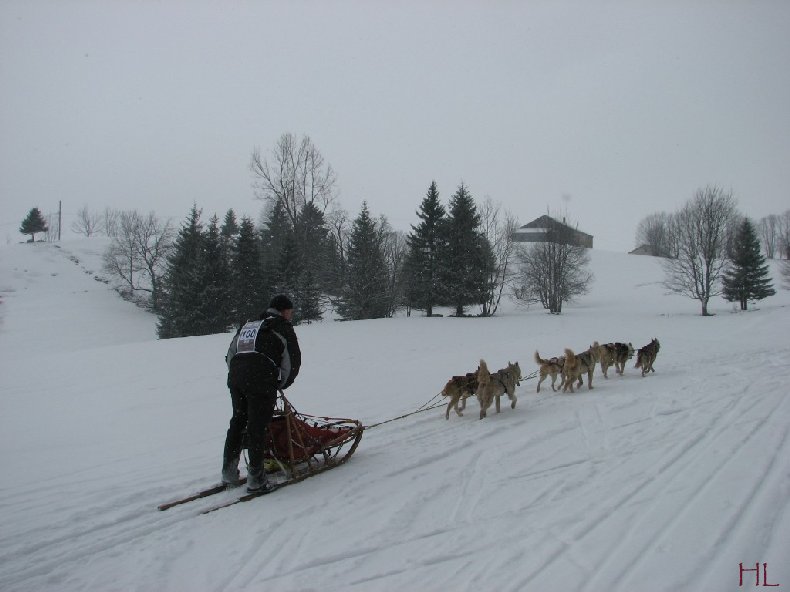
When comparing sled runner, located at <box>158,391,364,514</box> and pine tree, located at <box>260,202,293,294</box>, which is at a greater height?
pine tree, located at <box>260,202,293,294</box>

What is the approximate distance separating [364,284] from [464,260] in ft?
22.8

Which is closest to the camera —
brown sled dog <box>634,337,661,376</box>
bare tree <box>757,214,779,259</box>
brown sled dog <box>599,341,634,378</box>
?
brown sled dog <box>599,341,634,378</box>

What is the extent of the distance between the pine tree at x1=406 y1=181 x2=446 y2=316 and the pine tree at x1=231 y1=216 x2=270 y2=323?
9727mm

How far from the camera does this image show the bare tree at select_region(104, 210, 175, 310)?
40.2 metres

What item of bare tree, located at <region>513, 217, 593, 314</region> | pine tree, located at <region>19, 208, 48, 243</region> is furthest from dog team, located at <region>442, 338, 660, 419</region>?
pine tree, located at <region>19, 208, 48, 243</region>

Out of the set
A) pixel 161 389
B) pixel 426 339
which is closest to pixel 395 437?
pixel 161 389

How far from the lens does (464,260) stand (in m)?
28.9

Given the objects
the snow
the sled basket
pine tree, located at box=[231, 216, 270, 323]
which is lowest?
the snow

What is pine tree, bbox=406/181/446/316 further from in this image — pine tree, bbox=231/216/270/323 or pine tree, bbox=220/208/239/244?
pine tree, bbox=220/208/239/244

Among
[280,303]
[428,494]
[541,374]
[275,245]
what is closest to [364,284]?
[275,245]

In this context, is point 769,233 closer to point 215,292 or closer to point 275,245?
point 275,245

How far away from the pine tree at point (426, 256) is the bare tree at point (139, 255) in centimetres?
2330

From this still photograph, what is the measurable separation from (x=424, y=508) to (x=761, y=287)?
123 feet

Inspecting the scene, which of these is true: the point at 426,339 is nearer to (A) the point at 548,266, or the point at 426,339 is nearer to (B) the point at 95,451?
(B) the point at 95,451
